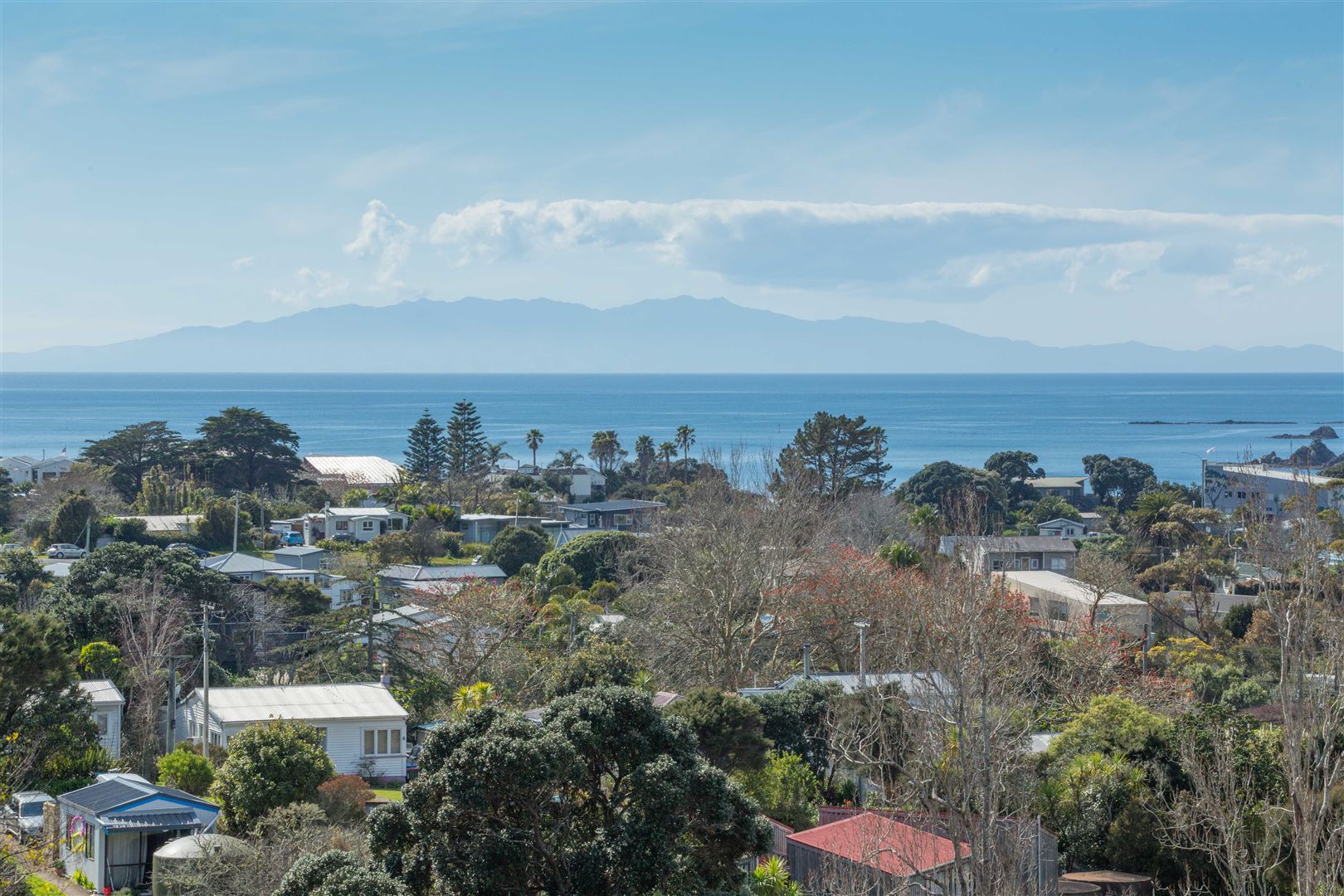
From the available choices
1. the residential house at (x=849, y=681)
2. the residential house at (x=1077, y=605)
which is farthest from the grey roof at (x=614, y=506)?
the residential house at (x=849, y=681)

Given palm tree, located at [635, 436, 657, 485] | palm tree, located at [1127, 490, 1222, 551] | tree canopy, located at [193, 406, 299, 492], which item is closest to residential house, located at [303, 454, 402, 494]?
tree canopy, located at [193, 406, 299, 492]

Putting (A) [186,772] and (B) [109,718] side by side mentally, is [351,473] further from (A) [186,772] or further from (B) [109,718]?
(A) [186,772]

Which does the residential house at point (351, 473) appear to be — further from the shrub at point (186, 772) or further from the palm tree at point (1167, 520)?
the shrub at point (186, 772)

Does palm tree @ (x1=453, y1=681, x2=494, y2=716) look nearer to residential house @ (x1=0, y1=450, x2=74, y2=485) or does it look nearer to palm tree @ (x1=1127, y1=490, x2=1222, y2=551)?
palm tree @ (x1=1127, y1=490, x2=1222, y2=551)

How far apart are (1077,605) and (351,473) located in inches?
2333

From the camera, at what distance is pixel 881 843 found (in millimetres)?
16750

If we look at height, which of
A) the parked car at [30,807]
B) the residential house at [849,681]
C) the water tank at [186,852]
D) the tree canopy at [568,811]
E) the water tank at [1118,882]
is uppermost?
the tree canopy at [568,811]

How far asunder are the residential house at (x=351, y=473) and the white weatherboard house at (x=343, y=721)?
47.6 metres

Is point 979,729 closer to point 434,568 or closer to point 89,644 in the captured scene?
point 89,644

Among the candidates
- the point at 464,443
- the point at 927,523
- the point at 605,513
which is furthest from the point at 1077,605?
the point at 464,443

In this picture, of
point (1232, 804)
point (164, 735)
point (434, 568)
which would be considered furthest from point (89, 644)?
point (1232, 804)

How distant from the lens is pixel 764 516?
35.9 metres

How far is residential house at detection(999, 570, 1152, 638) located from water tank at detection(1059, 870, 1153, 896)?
1512cm

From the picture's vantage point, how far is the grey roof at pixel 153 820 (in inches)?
801
